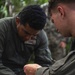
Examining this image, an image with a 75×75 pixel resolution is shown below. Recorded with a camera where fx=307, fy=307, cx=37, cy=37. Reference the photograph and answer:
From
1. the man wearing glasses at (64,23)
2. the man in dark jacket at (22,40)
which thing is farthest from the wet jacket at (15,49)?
the man wearing glasses at (64,23)

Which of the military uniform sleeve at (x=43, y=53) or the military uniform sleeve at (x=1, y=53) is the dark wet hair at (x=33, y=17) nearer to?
the military uniform sleeve at (x=1, y=53)

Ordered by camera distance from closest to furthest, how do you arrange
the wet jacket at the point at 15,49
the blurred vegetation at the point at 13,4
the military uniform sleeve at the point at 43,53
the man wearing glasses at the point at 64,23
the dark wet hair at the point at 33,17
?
the man wearing glasses at the point at 64,23 < the dark wet hair at the point at 33,17 < the wet jacket at the point at 15,49 < the military uniform sleeve at the point at 43,53 < the blurred vegetation at the point at 13,4

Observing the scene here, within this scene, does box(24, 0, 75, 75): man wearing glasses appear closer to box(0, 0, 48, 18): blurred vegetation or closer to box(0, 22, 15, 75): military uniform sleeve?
box(0, 22, 15, 75): military uniform sleeve

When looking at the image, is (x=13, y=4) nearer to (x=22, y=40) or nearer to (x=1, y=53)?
(x=22, y=40)

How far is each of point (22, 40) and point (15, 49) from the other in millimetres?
135

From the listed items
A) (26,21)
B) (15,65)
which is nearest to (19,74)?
(15,65)

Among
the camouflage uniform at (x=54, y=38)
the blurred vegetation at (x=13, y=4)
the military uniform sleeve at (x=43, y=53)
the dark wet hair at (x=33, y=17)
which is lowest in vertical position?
the camouflage uniform at (x=54, y=38)

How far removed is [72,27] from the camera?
2.14m

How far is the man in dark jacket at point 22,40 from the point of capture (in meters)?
3.34

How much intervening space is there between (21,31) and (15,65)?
474 millimetres

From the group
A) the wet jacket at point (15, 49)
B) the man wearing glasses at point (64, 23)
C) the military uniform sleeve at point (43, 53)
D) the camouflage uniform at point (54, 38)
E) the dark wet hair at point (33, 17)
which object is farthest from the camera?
the camouflage uniform at point (54, 38)

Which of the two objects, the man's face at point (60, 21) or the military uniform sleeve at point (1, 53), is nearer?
the man's face at point (60, 21)

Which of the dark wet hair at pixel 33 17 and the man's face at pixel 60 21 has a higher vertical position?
the man's face at pixel 60 21

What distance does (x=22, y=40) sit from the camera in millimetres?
3598
